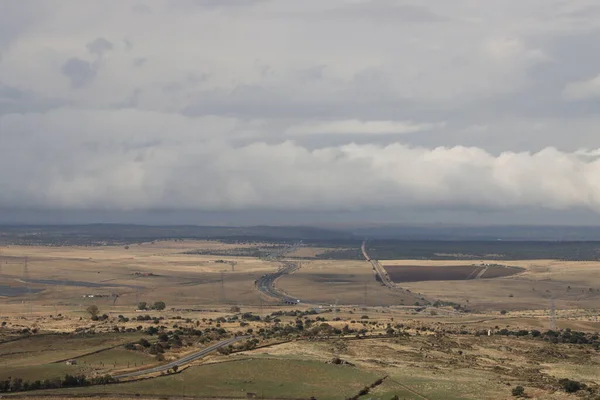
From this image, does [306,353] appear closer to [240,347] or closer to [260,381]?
[240,347]

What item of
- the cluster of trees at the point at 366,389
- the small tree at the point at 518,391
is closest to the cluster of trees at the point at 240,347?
the cluster of trees at the point at 366,389

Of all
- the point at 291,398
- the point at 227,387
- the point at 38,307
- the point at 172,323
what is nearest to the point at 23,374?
the point at 227,387

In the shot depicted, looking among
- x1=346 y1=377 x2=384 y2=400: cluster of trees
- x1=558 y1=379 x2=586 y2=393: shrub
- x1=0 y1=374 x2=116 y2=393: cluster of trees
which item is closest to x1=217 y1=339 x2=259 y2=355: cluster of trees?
x1=0 y1=374 x2=116 y2=393: cluster of trees

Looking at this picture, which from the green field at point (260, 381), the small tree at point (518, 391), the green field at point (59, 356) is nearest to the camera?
the green field at point (260, 381)

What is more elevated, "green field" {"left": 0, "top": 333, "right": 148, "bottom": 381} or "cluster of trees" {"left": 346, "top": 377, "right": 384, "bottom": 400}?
"cluster of trees" {"left": 346, "top": 377, "right": 384, "bottom": 400}

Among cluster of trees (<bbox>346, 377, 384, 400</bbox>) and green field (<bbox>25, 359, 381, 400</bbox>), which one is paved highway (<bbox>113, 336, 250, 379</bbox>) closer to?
green field (<bbox>25, 359, 381, 400</bbox>)

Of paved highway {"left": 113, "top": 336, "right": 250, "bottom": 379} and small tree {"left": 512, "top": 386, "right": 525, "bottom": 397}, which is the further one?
paved highway {"left": 113, "top": 336, "right": 250, "bottom": 379}

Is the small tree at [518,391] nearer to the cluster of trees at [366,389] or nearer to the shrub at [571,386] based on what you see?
the shrub at [571,386]

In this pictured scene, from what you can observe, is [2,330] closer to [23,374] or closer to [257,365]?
[23,374]

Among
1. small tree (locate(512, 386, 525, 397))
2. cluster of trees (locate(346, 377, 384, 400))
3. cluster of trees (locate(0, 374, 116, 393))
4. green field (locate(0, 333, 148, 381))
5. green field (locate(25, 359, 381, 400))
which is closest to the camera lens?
green field (locate(25, 359, 381, 400))
